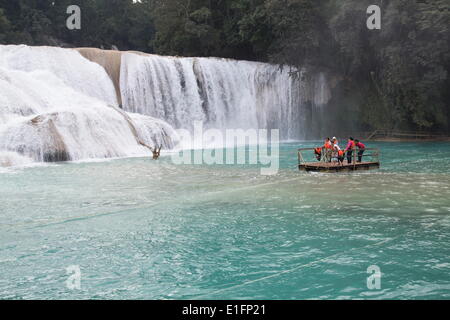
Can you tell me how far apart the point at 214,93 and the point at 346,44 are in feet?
29.5

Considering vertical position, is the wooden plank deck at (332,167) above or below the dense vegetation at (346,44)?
below

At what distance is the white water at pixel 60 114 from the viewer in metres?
19.8

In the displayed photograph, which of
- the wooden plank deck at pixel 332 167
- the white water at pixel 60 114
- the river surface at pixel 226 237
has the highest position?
the white water at pixel 60 114

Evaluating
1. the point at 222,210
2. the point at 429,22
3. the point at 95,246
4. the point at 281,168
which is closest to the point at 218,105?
the point at 429,22

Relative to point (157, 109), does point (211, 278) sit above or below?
below

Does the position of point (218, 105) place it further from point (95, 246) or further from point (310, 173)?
point (95, 246)

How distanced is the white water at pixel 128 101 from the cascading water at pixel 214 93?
2.4 inches

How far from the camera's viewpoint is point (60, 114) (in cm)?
2134

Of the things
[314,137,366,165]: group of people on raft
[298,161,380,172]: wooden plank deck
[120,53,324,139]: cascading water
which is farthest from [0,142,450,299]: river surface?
[120,53,324,139]: cascading water

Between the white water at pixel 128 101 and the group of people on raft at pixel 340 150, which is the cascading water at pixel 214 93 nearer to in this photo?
the white water at pixel 128 101

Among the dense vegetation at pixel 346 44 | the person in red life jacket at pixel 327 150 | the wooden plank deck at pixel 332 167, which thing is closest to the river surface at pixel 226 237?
the wooden plank deck at pixel 332 167
